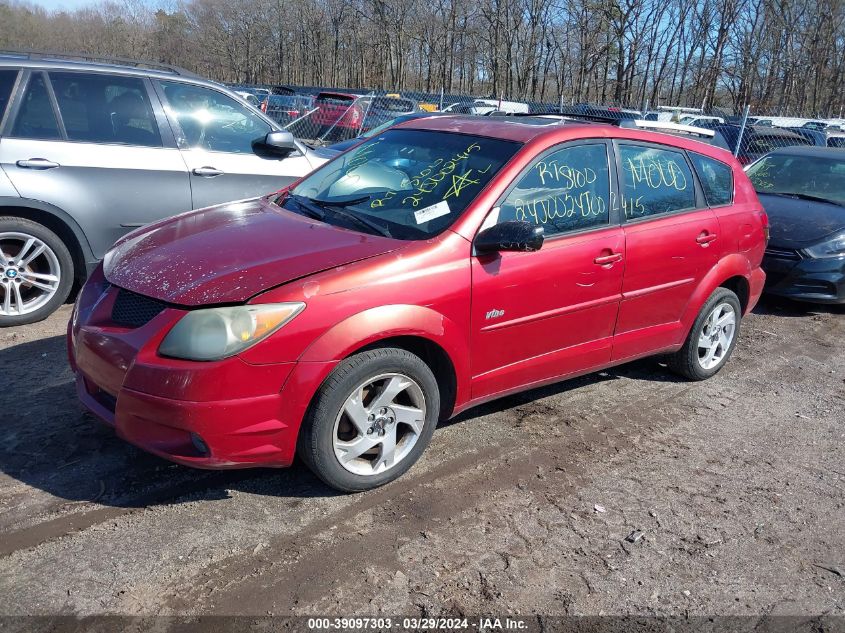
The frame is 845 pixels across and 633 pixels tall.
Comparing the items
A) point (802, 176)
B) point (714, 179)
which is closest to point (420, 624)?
point (714, 179)

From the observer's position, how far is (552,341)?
4.08 m

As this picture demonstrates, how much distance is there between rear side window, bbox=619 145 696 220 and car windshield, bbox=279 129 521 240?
893 millimetres

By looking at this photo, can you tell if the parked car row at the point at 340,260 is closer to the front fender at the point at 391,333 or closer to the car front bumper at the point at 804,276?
the front fender at the point at 391,333

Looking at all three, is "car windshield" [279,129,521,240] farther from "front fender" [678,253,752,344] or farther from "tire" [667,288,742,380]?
"tire" [667,288,742,380]

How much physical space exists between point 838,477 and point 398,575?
2.70m

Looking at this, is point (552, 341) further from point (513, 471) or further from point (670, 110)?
point (670, 110)

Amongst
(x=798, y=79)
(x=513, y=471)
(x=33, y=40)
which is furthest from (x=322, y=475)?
(x=33, y=40)

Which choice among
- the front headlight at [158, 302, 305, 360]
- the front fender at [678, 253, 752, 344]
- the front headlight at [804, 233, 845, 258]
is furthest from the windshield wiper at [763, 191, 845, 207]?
the front headlight at [158, 302, 305, 360]

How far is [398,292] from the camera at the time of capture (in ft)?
10.9

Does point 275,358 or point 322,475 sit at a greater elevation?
point 275,358

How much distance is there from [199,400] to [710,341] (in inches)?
150

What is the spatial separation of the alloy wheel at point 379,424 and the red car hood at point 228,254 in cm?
62

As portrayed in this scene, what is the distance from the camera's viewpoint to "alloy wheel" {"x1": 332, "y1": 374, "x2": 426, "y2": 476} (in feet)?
10.9

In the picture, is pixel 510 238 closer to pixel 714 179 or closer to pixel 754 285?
pixel 714 179
